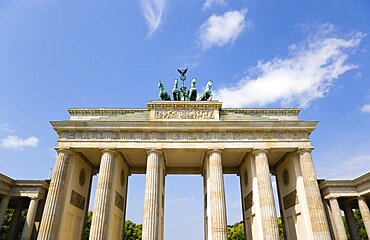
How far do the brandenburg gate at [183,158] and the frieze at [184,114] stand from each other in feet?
0.32

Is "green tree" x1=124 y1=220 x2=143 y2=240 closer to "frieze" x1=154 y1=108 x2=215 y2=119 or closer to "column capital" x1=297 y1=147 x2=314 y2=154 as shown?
"frieze" x1=154 y1=108 x2=215 y2=119

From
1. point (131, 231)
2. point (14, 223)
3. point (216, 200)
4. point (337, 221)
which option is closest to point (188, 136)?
point (216, 200)

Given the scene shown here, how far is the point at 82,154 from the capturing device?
81.6 ft

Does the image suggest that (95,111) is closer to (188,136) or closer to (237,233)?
(188,136)

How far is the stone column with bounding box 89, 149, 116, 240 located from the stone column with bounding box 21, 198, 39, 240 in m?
5.97

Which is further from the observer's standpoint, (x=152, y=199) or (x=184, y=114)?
(x=184, y=114)

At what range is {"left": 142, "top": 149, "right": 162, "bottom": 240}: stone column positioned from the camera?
1972cm

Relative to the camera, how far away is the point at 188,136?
918 inches

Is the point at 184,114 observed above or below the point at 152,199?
above

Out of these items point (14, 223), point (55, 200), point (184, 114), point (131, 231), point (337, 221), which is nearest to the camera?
point (55, 200)

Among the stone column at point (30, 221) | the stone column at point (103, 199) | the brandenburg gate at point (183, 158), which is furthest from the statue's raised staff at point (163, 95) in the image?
the stone column at point (30, 221)

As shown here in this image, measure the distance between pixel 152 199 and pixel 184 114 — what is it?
864cm

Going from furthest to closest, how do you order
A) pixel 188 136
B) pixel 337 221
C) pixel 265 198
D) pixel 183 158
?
pixel 183 158 → pixel 188 136 → pixel 337 221 → pixel 265 198

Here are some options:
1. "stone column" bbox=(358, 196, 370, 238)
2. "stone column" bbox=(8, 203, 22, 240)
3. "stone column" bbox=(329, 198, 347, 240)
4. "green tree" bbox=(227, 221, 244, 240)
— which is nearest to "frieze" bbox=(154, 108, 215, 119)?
"stone column" bbox=(329, 198, 347, 240)
